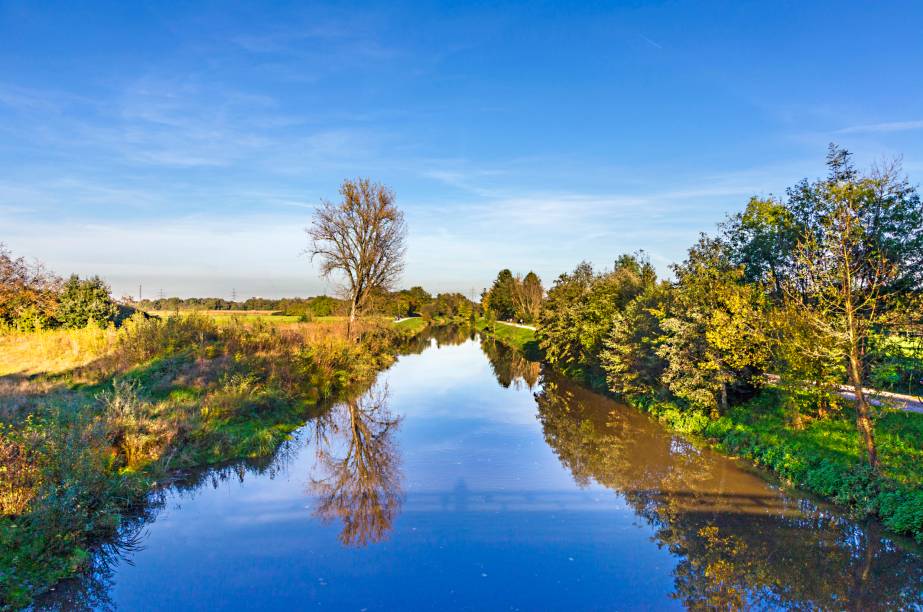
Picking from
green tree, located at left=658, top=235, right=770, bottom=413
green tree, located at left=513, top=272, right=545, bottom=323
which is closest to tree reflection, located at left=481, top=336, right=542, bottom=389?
green tree, located at left=658, top=235, right=770, bottom=413

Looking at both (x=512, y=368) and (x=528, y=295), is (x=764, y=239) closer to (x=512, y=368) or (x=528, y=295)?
(x=512, y=368)

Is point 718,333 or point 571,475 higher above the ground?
point 718,333

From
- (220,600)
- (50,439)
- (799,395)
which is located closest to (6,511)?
(50,439)

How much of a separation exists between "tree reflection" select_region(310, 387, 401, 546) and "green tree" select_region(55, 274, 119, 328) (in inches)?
586

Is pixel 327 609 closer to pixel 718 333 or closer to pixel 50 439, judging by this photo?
pixel 50 439

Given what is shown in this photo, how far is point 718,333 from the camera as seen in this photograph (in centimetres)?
1556

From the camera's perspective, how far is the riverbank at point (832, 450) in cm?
999

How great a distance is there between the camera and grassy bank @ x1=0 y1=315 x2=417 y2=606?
7996 mm

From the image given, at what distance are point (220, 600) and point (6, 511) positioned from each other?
4.04m

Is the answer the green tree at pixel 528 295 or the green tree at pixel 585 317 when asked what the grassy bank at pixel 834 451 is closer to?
the green tree at pixel 585 317

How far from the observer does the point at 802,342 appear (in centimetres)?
1171

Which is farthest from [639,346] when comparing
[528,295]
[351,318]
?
[528,295]

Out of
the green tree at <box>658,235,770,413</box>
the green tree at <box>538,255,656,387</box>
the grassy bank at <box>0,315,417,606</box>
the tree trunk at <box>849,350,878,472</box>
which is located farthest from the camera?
the green tree at <box>538,255,656,387</box>

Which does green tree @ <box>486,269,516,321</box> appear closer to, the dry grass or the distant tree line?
Result: the distant tree line
